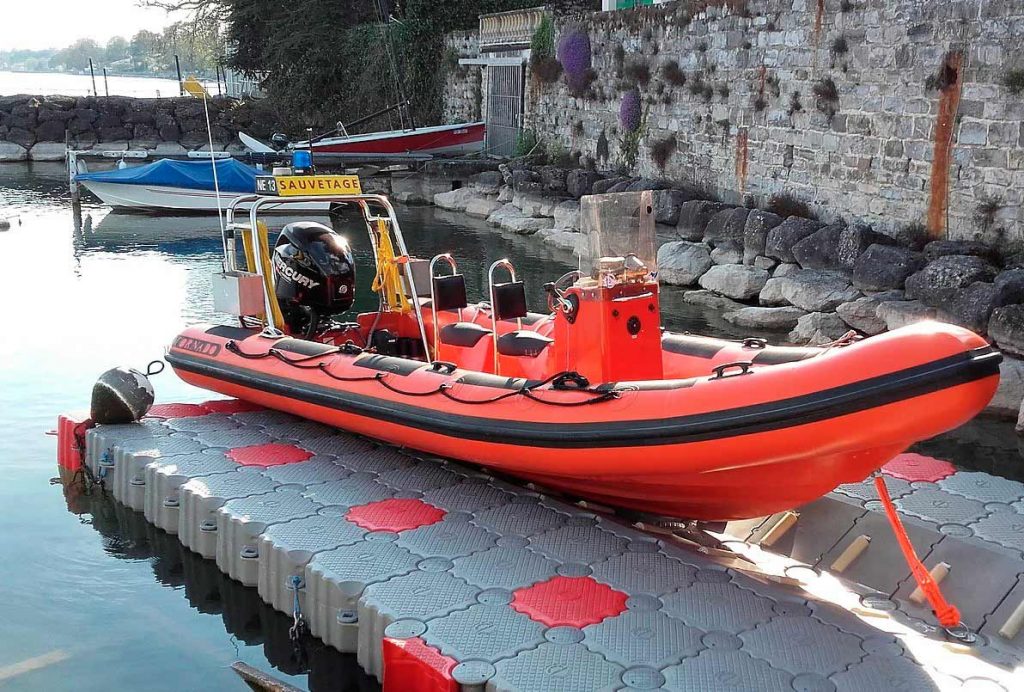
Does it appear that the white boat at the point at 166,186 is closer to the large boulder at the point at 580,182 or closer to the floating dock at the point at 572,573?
the large boulder at the point at 580,182

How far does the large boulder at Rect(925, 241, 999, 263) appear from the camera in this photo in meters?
8.38

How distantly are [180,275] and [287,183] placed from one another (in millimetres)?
6493

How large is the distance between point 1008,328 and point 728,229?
4.20m

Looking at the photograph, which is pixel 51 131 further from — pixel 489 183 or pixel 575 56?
pixel 575 56

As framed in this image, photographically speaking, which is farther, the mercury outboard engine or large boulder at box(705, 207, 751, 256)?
large boulder at box(705, 207, 751, 256)

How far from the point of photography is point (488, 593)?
12.2 feet

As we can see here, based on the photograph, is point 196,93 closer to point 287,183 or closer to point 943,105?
point 287,183

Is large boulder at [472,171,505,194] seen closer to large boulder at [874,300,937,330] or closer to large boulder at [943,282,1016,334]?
large boulder at [874,300,937,330]

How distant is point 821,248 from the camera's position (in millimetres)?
9680

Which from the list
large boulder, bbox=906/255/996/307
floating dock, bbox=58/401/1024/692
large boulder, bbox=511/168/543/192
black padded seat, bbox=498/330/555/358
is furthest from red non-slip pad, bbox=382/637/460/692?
large boulder, bbox=511/168/543/192

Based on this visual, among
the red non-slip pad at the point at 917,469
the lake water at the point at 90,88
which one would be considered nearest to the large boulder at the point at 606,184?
the red non-slip pad at the point at 917,469

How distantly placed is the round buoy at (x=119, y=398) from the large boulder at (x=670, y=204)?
7.56 meters

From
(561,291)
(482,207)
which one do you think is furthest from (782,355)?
(482,207)

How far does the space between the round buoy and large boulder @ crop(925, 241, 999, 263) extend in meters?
6.12
